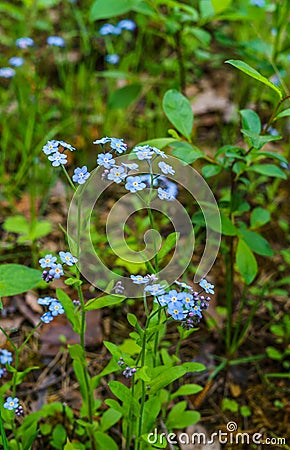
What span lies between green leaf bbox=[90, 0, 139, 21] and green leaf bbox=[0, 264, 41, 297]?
1.08 metres

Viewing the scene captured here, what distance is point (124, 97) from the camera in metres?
2.39

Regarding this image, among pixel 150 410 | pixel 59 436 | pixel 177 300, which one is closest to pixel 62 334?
pixel 59 436

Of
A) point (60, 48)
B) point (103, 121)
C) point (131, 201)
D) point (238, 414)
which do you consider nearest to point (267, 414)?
point (238, 414)

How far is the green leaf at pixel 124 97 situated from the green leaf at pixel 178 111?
0.70 metres

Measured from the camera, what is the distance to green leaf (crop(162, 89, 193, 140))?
1684 millimetres

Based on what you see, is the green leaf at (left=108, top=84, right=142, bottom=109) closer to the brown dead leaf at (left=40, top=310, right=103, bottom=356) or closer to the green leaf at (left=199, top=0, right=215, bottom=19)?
the green leaf at (left=199, top=0, right=215, bottom=19)

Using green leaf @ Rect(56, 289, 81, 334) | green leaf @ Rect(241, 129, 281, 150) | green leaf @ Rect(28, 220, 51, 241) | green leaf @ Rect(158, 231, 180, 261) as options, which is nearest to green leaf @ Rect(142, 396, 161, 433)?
green leaf @ Rect(56, 289, 81, 334)

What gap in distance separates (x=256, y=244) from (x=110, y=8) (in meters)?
1.10

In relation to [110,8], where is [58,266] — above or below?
below

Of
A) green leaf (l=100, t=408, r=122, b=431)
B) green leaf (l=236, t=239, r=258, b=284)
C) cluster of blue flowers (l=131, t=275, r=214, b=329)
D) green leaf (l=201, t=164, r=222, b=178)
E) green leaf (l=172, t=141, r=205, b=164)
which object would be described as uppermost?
green leaf (l=172, t=141, r=205, b=164)

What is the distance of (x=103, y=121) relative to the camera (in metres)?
2.79

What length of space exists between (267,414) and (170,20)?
1.50 meters

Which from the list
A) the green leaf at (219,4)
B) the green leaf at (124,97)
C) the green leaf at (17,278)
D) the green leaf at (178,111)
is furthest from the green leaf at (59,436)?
the green leaf at (219,4)

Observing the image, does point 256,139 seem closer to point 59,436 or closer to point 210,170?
point 210,170
